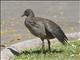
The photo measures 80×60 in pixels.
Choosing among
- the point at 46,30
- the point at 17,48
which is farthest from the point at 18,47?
the point at 46,30

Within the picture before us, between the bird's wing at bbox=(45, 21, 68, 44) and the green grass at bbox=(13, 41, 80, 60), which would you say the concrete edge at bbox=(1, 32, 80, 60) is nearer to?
the green grass at bbox=(13, 41, 80, 60)

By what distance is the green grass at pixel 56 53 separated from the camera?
32.2 ft

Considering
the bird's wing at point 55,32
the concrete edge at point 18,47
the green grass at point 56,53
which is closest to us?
the concrete edge at point 18,47

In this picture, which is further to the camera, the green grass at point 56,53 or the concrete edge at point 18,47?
the green grass at point 56,53

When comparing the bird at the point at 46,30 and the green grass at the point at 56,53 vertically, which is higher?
the bird at the point at 46,30

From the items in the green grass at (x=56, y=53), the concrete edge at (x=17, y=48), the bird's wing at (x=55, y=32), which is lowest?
the green grass at (x=56, y=53)

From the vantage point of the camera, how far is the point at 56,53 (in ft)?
33.6

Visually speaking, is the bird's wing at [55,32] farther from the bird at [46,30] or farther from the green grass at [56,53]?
the green grass at [56,53]

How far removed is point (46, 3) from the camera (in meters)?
19.5

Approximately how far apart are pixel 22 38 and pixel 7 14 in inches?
153

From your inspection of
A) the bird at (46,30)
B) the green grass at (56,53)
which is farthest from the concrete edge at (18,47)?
the bird at (46,30)

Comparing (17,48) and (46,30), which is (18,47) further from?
(46,30)

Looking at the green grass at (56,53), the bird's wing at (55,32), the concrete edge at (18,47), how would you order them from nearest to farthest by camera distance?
the concrete edge at (18,47)
the green grass at (56,53)
the bird's wing at (55,32)

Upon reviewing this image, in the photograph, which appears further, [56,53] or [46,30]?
[56,53]
